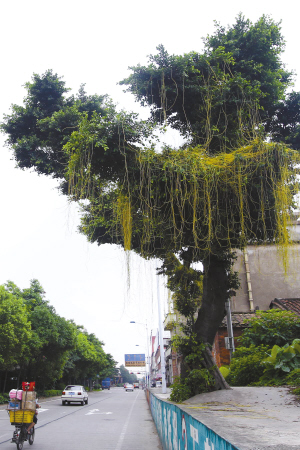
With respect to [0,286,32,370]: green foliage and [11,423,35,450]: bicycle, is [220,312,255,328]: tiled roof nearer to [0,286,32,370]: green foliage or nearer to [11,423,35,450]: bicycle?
[11,423,35,450]: bicycle

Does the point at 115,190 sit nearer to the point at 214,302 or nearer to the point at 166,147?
the point at 166,147

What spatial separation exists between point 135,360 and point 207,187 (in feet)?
299

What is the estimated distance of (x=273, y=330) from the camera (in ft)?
45.9

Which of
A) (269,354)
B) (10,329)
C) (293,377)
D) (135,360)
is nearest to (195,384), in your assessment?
(293,377)

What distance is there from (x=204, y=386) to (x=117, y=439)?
11.7ft

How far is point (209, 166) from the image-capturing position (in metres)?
7.77

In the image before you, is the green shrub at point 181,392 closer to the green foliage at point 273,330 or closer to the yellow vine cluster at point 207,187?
the yellow vine cluster at point 207,187

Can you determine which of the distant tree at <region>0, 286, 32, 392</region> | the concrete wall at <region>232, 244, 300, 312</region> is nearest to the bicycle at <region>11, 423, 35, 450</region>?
the concrete wall at <region>232, 244, 300, 312</region>

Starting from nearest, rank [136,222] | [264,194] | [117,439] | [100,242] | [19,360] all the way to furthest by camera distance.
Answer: [264,194] < [136,222] < [117,439] < [100,242] < [19,360]

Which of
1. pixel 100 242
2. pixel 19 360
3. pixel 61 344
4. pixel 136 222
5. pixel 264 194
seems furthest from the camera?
pixel 61 344

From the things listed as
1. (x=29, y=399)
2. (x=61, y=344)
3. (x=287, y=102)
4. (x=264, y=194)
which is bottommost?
(x=29, y=399)

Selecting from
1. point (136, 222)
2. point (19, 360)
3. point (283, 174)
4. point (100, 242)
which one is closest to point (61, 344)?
point (19, 360)

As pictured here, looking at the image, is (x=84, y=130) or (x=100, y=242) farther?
(x=100, y=242)

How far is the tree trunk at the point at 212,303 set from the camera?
368 inches
